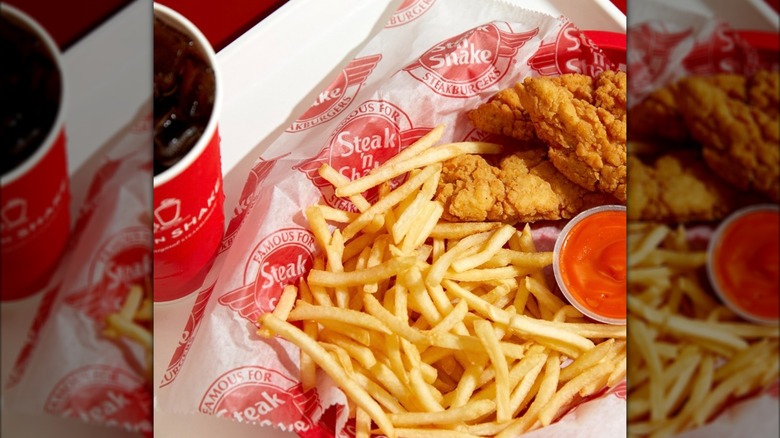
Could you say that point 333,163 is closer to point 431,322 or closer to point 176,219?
point 431,322

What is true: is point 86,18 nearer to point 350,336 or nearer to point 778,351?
point 778,351

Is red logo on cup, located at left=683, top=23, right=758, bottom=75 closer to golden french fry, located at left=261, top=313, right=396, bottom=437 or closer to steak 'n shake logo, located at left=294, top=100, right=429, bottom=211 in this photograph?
golden french fry, located at left=261, top=313, right=396, bottom=437

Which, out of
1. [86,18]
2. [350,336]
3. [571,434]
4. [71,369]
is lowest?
[571,434]

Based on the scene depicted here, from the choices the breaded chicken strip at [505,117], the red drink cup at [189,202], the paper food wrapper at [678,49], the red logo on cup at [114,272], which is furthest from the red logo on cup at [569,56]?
the red logo on cup at [114,272]

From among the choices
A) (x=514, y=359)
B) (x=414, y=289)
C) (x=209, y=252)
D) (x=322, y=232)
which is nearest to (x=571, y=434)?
(x=514, y=359)

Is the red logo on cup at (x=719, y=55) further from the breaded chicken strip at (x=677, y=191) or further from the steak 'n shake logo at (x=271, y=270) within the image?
the steak 'n shake logo at (x=271, y=270)

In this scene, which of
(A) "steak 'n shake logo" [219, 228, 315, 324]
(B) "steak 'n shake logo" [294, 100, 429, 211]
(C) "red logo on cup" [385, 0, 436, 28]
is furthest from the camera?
(C) "red logo on cup" [385, 0, 436, 28]

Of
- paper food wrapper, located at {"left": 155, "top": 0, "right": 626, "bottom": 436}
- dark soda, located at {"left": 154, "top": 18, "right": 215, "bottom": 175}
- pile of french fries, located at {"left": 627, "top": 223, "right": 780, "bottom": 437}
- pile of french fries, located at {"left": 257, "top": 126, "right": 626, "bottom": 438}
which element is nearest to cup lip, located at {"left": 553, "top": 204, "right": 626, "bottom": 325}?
pile of french fries, located at {"left": 257, "top": 126, "right": 626, "bottom": 438}
